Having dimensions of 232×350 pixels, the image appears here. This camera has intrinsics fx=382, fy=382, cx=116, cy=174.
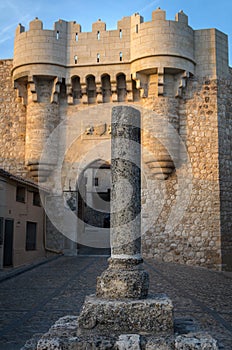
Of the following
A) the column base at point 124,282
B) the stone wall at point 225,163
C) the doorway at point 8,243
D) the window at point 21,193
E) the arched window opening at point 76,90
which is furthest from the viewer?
the arched window opening at point 76,90

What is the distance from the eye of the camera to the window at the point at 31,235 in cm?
1191

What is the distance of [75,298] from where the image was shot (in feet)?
19.5

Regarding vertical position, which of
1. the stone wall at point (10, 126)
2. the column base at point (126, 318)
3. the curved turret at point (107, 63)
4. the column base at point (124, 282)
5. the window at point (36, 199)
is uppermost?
the curved turret at point (107, 63)

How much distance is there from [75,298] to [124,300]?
9.32 feet

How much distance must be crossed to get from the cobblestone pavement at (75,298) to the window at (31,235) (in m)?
1.79

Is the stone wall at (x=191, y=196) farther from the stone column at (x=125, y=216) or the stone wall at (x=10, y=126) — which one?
the stone column at (x=125, y=216)

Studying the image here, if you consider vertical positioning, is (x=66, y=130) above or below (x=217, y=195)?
above

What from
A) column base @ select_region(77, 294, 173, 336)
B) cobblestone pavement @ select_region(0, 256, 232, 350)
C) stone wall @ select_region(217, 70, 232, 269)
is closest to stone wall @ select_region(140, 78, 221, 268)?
stone wall @ select_region(217, 70, 232, 269)

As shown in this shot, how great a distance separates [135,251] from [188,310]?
6.62 feet

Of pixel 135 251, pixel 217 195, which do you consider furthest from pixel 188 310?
pixel 217 195

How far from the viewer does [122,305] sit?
10.5 ft

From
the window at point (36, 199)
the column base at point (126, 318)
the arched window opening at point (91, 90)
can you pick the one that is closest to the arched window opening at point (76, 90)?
the arched window opening at point (91, 90)

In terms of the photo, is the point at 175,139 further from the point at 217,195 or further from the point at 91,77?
the point at 91,77

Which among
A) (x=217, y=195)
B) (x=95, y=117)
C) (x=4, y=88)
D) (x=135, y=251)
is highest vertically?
(x=4, y=88)
